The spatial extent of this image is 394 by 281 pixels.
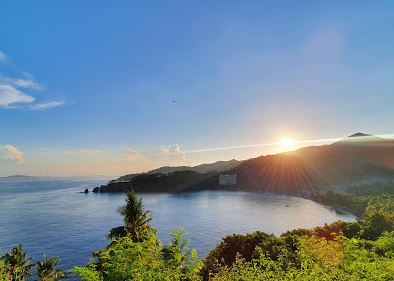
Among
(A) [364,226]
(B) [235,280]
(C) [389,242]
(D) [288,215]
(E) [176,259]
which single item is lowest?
(D) [288,215]

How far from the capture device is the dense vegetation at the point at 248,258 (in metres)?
16.0

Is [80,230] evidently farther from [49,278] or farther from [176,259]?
[176,259]

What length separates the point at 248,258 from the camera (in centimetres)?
6272

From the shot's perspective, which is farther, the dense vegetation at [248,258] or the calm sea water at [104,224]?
the calm sea water at [104,224]

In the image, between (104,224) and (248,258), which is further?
(104,224)

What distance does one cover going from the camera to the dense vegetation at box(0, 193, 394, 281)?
16.0 metres

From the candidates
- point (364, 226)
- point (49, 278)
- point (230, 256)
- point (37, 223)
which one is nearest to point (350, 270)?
point (230, 256)

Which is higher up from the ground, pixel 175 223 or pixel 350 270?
pixel 350 270

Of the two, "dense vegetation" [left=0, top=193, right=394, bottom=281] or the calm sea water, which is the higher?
"dense vegetation" [left=0, top=193, right=394, bottom=281]

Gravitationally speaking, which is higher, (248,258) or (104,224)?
(248,258)

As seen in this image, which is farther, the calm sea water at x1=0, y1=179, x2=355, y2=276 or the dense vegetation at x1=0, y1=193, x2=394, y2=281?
the calm sea water at x1=0, y1=179, x2=355, y2=276

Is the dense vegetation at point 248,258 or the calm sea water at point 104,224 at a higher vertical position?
the dense vegetation at point 248,258

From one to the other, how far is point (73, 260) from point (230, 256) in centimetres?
5316

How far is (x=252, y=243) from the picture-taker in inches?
2581
